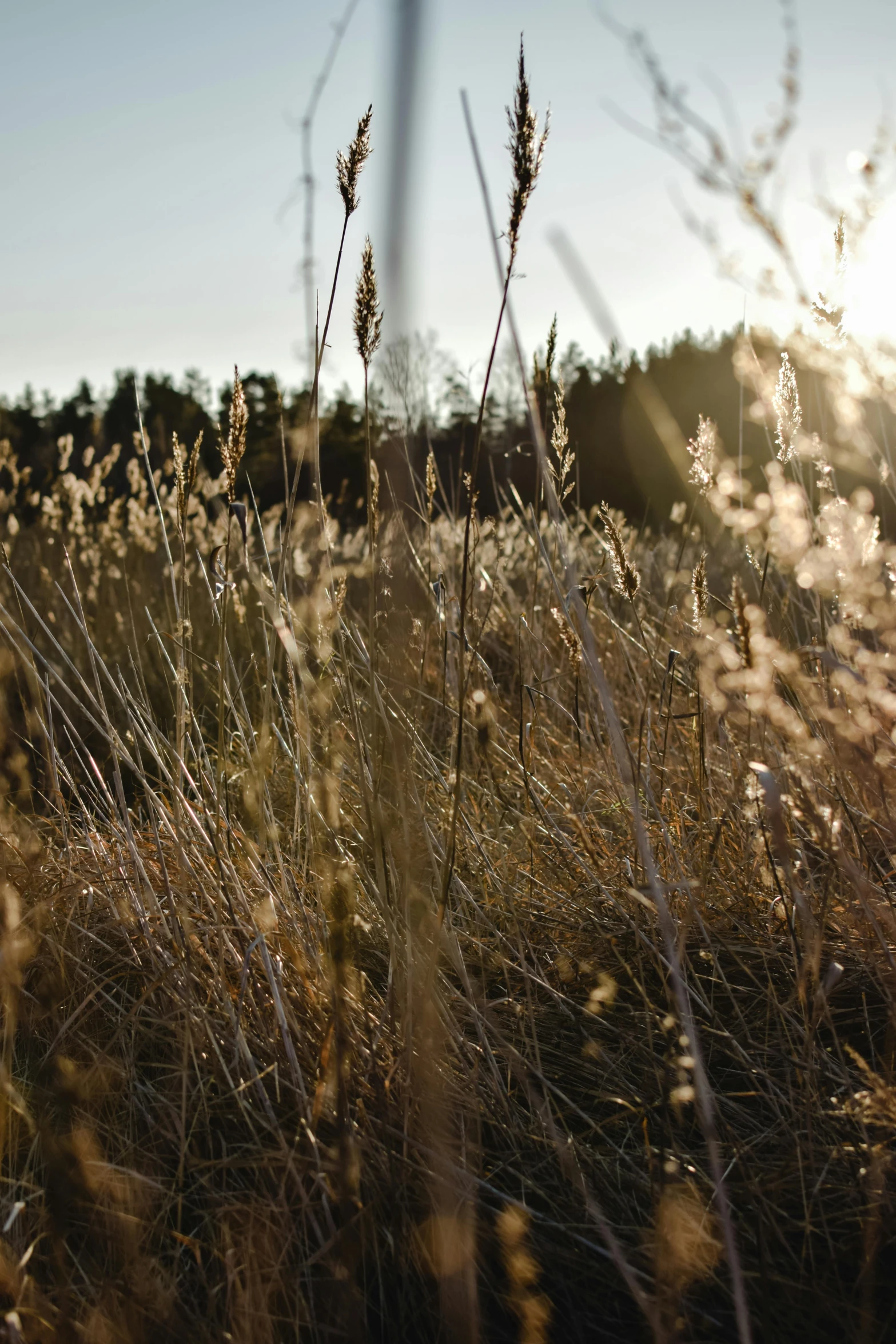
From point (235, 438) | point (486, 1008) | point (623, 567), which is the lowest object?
point (486, 1008)

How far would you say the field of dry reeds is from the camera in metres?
0.84

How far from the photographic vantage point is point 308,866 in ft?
4.98

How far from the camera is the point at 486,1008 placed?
1062mm

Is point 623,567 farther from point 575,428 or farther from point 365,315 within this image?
point 575,428

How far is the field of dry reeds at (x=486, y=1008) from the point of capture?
0.84 m

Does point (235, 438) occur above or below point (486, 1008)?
above

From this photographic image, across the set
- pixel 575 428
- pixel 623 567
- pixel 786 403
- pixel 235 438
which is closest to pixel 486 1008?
pixel 623 567

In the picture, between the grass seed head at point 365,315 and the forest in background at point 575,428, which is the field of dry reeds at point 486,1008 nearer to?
the grass seed head at point 365,315

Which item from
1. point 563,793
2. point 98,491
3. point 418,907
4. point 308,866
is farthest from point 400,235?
point 98,491

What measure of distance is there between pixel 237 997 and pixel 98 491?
325cm

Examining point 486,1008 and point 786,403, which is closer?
point 486,1008

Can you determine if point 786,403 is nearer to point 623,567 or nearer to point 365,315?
point 623,567

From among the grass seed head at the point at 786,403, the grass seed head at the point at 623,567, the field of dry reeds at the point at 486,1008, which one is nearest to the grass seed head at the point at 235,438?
the field of dry reeds at the point at 486,1008

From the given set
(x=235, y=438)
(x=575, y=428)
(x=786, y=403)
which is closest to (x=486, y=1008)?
(x=235, y=438)
